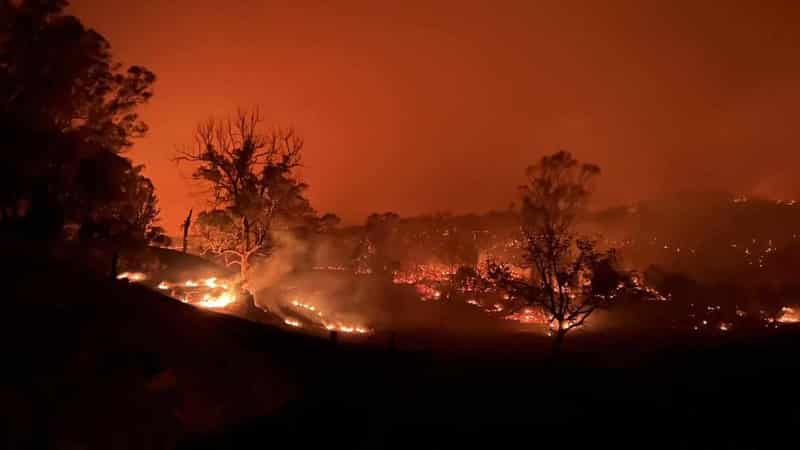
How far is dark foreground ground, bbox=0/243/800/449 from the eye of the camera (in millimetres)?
10266

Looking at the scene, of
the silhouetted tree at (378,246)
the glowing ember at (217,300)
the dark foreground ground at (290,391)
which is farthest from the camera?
the silhouetted tree at (378,246)

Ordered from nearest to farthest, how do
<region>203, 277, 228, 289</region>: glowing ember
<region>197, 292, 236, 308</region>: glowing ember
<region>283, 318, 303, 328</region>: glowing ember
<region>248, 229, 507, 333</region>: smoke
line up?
<region>197, 292, 236, 308</region>: glowing ember, <region>203, 277, 228, 289</region>: glowing ember, <region>283, 318, 303, 328</region>: glowing ember, <region>248, 229, 507, 333</region>: smoke

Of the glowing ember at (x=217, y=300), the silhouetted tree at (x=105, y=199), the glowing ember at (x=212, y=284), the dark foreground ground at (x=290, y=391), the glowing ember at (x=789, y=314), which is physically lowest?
the dark foreground ground at (x=290, y=391)

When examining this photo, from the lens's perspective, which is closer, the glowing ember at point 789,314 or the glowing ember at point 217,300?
the glowing ember at point 217,300

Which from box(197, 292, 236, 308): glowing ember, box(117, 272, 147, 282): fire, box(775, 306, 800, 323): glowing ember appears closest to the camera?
box(117, 272, 147, 282): fire

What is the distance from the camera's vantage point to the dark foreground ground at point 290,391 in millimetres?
10266

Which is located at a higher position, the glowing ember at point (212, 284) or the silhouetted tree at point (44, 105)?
the silhouetted tree at point (44, 105)

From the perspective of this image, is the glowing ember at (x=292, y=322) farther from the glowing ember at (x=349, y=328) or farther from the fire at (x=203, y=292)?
the fire at (x=203, y=292)

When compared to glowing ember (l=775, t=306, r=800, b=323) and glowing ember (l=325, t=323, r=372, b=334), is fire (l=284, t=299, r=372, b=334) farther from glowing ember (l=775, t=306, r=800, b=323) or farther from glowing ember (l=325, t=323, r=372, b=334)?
glowing ember (l=775, t=306, r=800, b=323)

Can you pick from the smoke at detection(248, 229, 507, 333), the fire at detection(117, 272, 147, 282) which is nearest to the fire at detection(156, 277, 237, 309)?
the fire at detection(117, 272, 147, 282)

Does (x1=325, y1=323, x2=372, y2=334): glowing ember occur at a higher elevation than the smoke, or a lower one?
lower

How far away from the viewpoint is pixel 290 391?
1455 cm

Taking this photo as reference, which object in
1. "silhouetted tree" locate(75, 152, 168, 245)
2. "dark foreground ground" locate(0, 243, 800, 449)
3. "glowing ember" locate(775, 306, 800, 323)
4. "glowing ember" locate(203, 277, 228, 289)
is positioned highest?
"silhouetted tree" locate(75, 152, 168, 245)

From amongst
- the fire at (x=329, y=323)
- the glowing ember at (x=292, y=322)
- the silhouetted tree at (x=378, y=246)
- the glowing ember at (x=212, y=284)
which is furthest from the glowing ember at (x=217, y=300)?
the silhouetted tree at (x=378, y=246)
